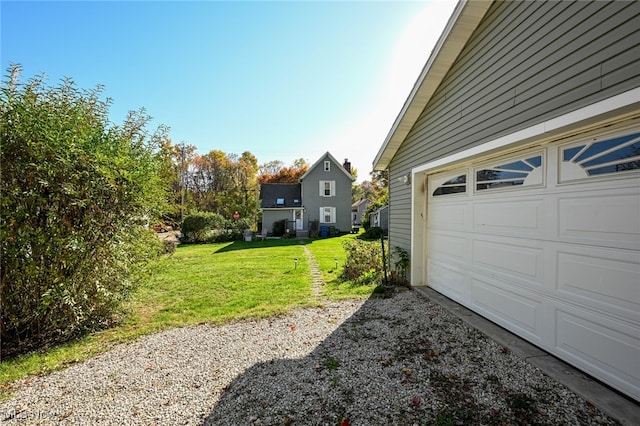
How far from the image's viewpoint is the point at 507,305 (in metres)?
3.78

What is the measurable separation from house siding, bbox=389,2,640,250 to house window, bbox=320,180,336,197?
679 inches

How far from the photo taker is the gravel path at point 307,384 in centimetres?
235

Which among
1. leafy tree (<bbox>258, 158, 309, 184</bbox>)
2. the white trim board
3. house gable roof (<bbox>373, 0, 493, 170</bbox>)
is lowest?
the white trim board

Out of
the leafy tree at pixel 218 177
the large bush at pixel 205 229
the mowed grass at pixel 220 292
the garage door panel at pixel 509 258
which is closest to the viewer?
the garage door panel at pixel 509 258

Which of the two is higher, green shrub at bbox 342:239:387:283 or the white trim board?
the white trim board

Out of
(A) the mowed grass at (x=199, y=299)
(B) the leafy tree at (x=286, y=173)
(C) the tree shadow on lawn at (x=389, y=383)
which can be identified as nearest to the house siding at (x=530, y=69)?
(C) the tree shadow on lawn at (x=389, y=383)

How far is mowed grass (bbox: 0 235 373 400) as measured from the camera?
3.58 metres

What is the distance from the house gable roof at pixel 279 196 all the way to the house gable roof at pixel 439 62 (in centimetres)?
1597

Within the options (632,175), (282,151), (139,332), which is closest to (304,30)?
(632,175)

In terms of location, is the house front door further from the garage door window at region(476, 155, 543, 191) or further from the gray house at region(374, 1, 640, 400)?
the garage door window at region(476, 155, 543, 191)

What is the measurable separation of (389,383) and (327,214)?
2008 centimetres

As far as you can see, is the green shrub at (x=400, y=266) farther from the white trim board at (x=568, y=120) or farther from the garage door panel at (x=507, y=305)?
the white trim board at (x=568, y=120)

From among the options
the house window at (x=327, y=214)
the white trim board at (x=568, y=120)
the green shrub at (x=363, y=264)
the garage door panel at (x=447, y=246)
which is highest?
the white trim board at (x=568, y=120)

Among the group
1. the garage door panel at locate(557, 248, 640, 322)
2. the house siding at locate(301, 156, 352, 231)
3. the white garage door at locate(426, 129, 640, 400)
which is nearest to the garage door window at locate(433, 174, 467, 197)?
the white garage door at locate(426, 129, 640, 400)
